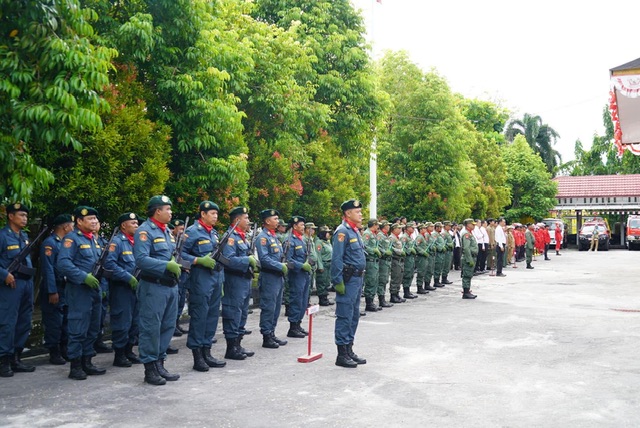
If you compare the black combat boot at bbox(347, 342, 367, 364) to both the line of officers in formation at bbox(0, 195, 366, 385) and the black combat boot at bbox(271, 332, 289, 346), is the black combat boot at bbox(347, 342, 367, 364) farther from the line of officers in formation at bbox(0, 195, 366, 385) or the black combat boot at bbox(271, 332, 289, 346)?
the black combat boot at bbox(271, 332, 289, 346)

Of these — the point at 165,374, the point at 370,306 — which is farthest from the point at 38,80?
the point at 370,306

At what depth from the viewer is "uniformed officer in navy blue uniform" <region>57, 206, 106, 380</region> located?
309 inches

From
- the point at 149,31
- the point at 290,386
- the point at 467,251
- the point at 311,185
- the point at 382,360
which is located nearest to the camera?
the point at 290,386

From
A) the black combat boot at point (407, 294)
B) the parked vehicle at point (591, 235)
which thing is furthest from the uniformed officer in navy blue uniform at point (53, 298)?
the parked vehicle at point (591, 235)

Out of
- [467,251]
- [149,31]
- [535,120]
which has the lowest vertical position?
[467,251]

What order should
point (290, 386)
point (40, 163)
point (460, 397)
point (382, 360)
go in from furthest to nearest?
1. point (40, 163)
2. point (382, 360)
3. point (290, 386)
4. point (460, 397)

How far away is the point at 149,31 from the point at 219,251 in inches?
171

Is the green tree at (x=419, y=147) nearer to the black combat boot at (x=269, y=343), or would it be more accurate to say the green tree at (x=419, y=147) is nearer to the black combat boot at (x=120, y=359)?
the black combat boot at (x=269, y=343)

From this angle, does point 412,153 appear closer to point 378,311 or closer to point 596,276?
point 596,276

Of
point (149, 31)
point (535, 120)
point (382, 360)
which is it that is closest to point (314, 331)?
point (382, 360)

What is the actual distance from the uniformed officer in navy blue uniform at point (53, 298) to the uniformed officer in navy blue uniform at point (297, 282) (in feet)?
11.8

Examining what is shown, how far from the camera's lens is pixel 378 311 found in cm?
1429

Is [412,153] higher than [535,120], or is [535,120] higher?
[535,120]

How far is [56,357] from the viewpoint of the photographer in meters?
8.87
